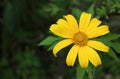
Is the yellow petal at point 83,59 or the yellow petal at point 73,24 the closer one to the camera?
the yellow petal at point 83,59

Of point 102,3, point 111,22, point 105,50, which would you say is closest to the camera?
point 105,50

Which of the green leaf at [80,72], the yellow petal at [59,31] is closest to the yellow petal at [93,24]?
the yellow petal at [59,31]

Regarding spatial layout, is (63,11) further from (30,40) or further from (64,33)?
(64,33)

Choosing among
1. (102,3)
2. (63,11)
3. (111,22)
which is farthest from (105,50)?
(63,11)

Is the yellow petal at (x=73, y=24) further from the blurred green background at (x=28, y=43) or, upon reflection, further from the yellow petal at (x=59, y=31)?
the blurred green background at (x=28, y=43)

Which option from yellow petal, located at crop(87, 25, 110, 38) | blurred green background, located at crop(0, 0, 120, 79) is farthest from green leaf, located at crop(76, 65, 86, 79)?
blurred green background, located at crop(0, 0, 120, 79)

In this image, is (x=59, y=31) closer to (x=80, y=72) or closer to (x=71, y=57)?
(x=71, y=57)
